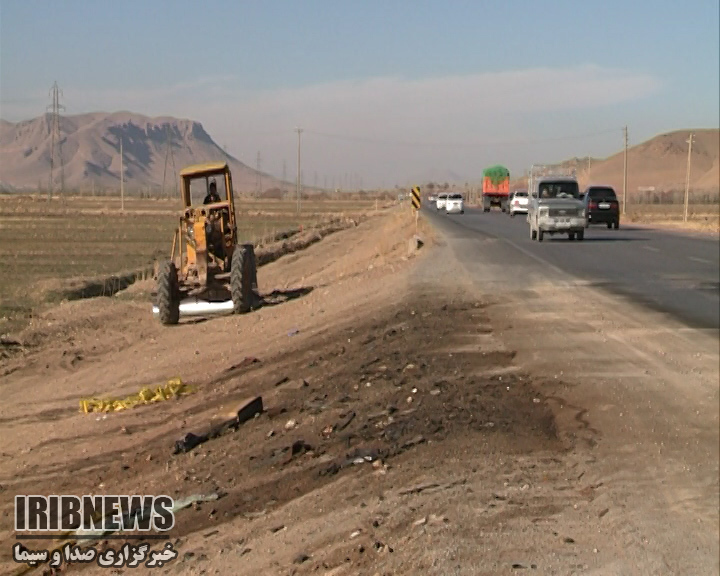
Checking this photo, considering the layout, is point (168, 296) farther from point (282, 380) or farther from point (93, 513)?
point (93, 513)

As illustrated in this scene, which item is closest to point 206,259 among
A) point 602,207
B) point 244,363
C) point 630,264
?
point 244,363

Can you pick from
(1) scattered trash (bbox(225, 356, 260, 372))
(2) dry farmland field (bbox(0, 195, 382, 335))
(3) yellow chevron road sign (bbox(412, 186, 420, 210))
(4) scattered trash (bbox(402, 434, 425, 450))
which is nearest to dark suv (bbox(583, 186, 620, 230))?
(3) yellow chevron road sign (bbox(412, 186, 420, 210))

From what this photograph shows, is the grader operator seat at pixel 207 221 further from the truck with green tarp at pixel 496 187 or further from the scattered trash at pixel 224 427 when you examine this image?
the truck with green tarp at pixel 496 187

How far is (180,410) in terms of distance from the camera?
37.6 ft

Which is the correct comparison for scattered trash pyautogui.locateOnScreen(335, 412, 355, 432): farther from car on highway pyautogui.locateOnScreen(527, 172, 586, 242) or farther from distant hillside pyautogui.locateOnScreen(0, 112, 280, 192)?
car on highway pyautogui.locateOnScreen(527, 172, 586, 242)

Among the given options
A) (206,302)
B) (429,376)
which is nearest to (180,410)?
(429,376)

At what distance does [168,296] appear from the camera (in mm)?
19500

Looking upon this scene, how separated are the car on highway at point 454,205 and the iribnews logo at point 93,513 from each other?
2814 inches

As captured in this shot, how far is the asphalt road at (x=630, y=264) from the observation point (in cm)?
1830

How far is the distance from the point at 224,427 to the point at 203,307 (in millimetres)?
11409

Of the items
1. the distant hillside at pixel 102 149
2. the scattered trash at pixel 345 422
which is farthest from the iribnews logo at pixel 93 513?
the distant hillside at pixel 102 149

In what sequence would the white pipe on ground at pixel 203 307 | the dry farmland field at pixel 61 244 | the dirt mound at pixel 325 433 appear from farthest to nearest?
1. the white pipe on ground at pixel 203 307
2. the dry farmland field at pixel 61 244
3. the dirt mound at pixel 325 433

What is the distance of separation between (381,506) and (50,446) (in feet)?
13.0

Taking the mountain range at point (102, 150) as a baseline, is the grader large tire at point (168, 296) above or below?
below
